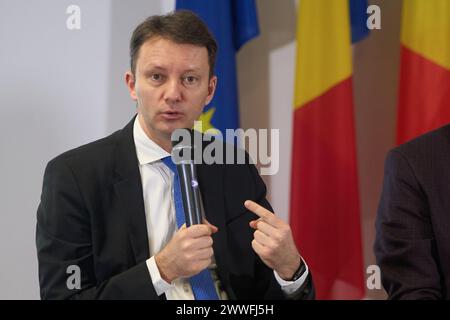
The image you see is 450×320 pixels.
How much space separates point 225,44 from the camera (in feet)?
8.11

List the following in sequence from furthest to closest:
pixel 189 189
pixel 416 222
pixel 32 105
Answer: pixel 32 105 < pixel 416 222 < pixel 189 189

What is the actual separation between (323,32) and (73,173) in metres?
1.39

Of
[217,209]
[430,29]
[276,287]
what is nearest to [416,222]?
[276,287]

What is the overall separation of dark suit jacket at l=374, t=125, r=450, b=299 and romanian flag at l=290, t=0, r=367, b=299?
2.81 ft

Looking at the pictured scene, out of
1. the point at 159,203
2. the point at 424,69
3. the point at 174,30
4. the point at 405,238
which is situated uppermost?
the point at 174,30

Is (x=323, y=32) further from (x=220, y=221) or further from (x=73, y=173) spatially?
(x=73, y=173)

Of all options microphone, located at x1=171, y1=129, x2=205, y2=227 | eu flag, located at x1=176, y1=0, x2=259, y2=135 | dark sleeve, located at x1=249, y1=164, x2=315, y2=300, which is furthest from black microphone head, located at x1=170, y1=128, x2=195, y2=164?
eu flag, located at x1=176, y1=0, x2=259, y2=135

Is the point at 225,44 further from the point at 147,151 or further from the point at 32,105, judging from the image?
the point at 147,151

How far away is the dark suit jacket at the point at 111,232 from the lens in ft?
4.72

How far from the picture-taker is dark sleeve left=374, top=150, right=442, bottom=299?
59.7 inches

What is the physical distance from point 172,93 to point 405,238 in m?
0.73

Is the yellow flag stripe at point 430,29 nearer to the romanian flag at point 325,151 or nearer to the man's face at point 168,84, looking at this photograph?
the romanian flag at point 325,151

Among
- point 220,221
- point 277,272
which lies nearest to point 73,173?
point 220,221

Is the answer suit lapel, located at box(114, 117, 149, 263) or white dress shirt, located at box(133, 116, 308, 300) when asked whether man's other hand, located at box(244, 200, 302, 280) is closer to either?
white dress shirt, located at box(133, 116, 308, 300)
